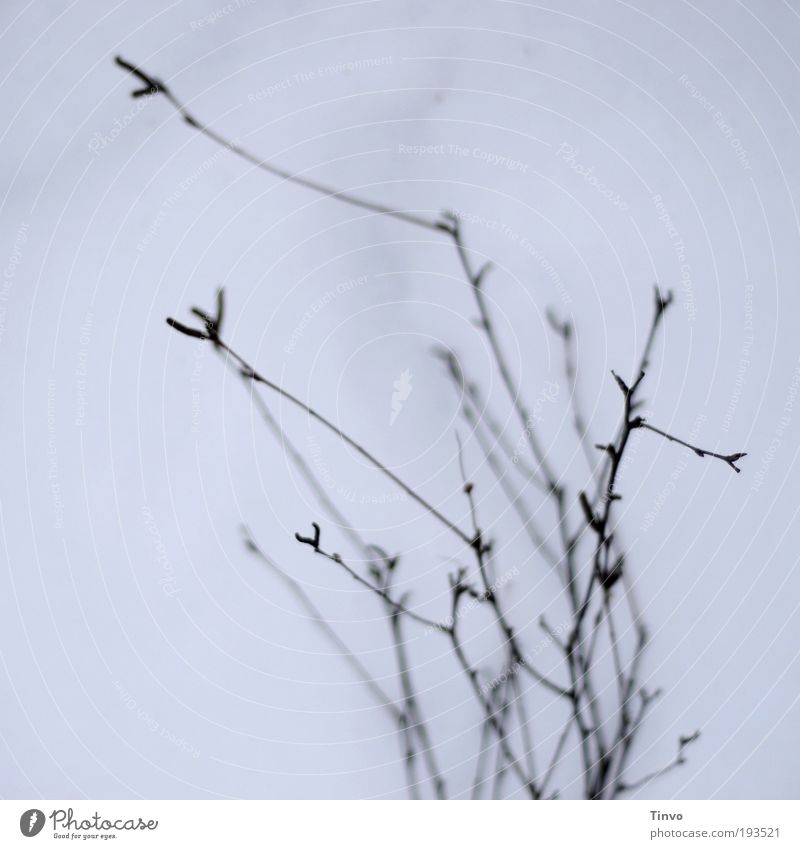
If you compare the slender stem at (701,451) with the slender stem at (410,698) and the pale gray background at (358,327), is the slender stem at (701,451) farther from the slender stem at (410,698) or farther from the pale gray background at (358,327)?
the slender stem at (410,698)

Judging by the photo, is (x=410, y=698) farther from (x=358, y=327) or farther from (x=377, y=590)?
(x=358, y=327)

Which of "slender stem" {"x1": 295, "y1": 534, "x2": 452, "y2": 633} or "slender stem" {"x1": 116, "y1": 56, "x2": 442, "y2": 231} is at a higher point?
"slender stem" {"x1": 116, "y1": 56, "x2": 442, "y2": 231}

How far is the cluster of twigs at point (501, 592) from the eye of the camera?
1.32 ft

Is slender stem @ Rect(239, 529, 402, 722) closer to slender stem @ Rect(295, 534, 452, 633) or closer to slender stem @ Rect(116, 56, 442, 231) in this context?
slender stem @ Rect(295, 534, 452, 633)

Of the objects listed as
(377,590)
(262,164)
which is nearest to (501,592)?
(377,590)

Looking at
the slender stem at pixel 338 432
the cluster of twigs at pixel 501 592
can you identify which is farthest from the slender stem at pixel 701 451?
the slender stem at pixel 338 432

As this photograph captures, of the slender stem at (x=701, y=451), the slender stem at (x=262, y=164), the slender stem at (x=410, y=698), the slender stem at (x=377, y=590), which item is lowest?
the slender stem at (x=410, y=698)

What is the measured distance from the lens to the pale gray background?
0.40m

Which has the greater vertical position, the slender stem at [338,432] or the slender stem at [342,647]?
the slender stem at [338,432]

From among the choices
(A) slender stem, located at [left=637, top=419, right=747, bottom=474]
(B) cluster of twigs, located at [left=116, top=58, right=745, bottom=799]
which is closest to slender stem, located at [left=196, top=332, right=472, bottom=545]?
(B) cluster of twigs, located at [left=116, top=58, right=745, bottom=799]

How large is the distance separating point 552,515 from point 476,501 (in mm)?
42

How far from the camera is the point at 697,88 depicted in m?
0.42
